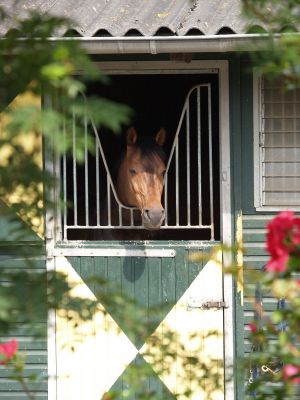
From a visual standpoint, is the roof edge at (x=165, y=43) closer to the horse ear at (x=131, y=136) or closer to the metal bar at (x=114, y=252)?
the horse ear at (x=131, y=136)

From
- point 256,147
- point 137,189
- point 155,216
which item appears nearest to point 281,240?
point 155,216

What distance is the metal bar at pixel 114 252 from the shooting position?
258 inches

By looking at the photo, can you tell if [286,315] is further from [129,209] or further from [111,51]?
[129,209]

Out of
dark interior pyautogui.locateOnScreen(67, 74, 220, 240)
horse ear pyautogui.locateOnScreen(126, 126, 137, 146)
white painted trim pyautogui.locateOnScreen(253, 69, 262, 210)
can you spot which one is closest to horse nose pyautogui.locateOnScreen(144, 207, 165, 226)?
white painted trim pyautogui.locateOnScreen(253, 69, 262, 210)

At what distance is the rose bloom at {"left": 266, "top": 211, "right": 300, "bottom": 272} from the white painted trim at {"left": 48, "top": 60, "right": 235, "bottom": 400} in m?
3.84

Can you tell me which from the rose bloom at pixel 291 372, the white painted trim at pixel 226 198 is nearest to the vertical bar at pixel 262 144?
the white painted trim at pixel 226 198

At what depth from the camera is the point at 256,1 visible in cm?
291

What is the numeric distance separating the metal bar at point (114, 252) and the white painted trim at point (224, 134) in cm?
38

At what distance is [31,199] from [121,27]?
3.42 m

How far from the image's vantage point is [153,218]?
6277 mm

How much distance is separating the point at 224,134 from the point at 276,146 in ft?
1.07

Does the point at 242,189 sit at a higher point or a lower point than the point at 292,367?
higher

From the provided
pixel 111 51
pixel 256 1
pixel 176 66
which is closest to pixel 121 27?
pixel 111 51

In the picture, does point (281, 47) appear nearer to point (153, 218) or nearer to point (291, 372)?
point (291, 372)
